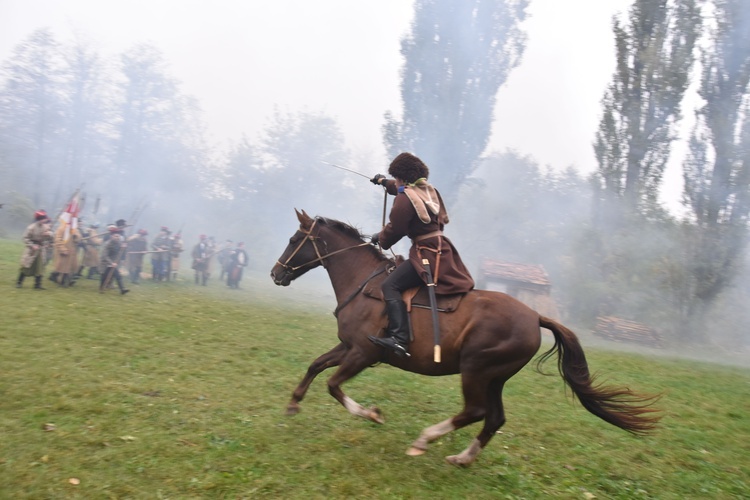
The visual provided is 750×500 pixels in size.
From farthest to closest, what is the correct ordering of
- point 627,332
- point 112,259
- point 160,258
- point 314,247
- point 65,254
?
point 627,332, point 160,258, point 112,259, point 65,254, point 314,247

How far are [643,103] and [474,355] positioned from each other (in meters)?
24.3

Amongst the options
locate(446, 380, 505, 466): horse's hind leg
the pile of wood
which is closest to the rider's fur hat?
locate(446, 380, 505, 466): horse's hind leg

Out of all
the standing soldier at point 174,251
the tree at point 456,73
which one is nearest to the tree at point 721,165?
the tree at point 456,73

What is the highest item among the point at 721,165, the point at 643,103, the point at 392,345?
the point at 643,103

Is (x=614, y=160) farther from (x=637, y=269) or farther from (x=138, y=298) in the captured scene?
(x=138, y=298)

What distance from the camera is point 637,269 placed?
24.2m

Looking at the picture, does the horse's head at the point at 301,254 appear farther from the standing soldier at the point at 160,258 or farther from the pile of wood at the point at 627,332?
the pile of wood at the point at 627,332

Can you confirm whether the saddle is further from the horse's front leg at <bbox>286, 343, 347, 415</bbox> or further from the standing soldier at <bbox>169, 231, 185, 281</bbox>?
the standing soldier at <bbox>169, 231, 185, 281</bbox>

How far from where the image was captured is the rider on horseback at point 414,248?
521 cm

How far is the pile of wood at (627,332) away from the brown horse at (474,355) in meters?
18.3

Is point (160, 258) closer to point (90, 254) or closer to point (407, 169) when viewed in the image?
point (90, 254)

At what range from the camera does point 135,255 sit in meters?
18.7

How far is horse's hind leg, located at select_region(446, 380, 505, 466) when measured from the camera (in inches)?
199

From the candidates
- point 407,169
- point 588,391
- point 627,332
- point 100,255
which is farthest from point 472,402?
point 627,332
